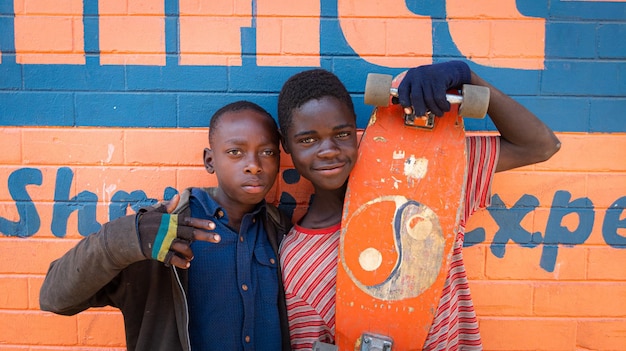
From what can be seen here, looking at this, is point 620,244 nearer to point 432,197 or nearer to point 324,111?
point 432,197

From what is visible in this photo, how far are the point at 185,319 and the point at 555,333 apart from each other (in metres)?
1.73

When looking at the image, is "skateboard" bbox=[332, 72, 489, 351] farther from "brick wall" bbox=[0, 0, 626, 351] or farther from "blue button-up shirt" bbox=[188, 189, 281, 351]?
"brick wall" bbox=[0, 0, 626, 351]

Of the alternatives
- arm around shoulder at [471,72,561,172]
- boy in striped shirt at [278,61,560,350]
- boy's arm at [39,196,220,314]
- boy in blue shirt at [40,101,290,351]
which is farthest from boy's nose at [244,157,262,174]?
arm around shoulder at [471,72,561,172]

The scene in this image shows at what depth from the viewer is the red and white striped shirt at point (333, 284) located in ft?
5.81

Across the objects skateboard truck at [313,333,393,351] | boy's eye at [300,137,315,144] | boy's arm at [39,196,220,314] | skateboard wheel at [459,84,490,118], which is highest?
skateboard wheel at [459,84,490,118]

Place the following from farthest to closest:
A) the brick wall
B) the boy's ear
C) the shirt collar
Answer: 1. the brick wall
2. the boy's ear
3. the shirt collar

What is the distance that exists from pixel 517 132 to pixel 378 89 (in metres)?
0.54

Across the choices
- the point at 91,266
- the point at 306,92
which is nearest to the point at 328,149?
the point at 306,92

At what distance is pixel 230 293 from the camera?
5.68 feet

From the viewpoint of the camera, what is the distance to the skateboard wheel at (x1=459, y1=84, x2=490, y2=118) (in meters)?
1.59

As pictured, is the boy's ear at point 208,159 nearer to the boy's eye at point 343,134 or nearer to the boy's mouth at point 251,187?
the boy's mouth at point 251,187

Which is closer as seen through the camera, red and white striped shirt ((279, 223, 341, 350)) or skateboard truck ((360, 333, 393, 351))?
skateboard truck ((360, 333, 393, 351))

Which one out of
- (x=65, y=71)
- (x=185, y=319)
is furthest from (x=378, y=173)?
(x=65, y=71)

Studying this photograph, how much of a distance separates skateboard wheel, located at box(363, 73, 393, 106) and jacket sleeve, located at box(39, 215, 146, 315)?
911mm
